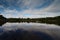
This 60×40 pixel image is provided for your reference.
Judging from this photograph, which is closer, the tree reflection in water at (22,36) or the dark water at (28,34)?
the tree reflection in water at (22,36)

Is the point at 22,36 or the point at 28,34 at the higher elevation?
the point at 22,36

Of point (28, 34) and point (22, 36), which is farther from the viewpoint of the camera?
point (28, 34)

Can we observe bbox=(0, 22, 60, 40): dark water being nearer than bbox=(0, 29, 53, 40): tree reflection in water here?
No
